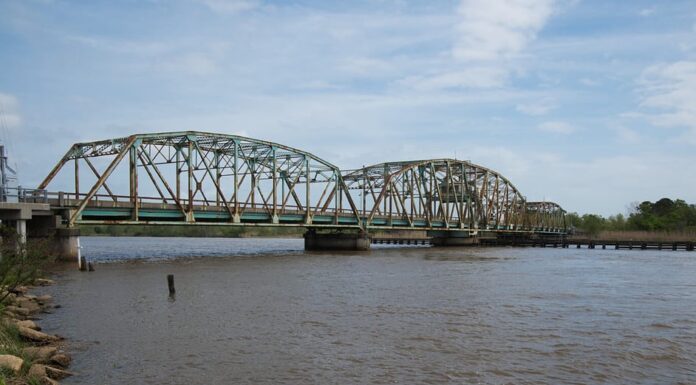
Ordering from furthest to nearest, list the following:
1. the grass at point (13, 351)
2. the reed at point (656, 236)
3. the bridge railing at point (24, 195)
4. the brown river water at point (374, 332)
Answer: the reed at point (656, 236) < the bridge railing at point (24, 195) < the brown river water at point (374, 332) < the grass at point (13, 351)

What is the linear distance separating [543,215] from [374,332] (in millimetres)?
172793

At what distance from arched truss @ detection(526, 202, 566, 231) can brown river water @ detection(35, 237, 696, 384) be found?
13984 centimetres

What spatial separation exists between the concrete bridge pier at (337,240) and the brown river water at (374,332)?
168ft

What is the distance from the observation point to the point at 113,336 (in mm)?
19453

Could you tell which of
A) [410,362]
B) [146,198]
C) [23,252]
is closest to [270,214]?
[146,198]

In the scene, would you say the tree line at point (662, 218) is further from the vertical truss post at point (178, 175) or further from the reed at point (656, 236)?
the vertical truss post at point (178, 175)

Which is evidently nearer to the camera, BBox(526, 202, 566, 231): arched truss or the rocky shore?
the rocky shore

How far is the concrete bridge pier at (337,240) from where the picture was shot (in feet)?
293

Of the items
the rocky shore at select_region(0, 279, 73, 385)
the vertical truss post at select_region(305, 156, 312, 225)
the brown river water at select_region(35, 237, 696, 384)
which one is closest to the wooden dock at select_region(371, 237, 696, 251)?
the vertical truss post at select_region(305, 156, 312, 225)

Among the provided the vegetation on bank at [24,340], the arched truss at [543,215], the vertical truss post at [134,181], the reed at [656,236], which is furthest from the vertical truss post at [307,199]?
the arched truss at [543,215]

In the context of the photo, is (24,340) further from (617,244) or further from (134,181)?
(617,244)

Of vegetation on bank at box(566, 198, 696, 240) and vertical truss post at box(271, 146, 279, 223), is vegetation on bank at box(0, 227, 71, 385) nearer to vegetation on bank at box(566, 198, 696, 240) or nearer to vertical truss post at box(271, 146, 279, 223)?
vertical truss post at box(271, 146, 279, 223)

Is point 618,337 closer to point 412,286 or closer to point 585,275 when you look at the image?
point 412,286

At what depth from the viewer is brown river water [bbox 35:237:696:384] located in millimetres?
15398
